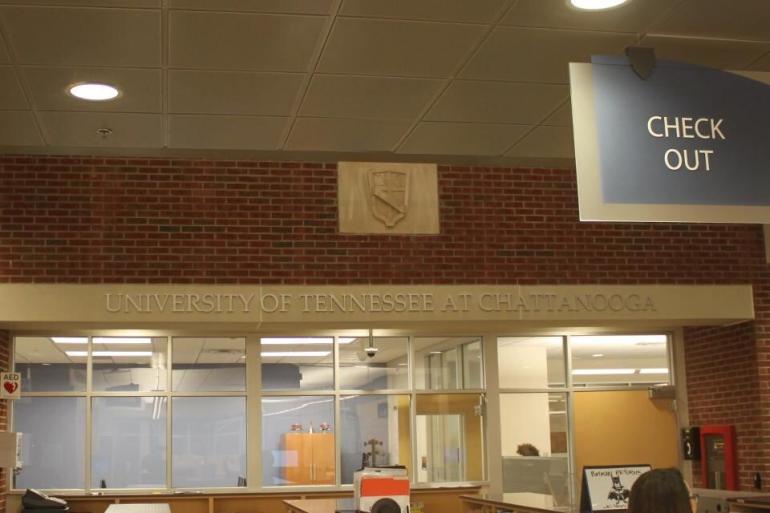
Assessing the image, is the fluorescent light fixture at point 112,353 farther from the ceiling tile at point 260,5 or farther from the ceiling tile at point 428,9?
the ceiling tile at point 428,9

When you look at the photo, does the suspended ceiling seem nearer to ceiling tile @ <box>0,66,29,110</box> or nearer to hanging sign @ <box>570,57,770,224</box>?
ceiling tile @ <box>0,66,29,110</box>

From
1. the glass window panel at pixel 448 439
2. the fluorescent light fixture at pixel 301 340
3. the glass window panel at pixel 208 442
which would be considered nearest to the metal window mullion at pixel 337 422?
the fluorescent light fixture at pixel 301 340

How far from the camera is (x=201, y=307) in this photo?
1045 cm

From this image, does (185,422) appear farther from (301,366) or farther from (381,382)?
(381,382)

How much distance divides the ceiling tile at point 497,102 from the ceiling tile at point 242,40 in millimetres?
1223

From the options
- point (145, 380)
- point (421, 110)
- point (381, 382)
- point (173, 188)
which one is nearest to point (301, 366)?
point (381, 382)

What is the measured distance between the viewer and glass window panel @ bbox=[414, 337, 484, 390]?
1223cm

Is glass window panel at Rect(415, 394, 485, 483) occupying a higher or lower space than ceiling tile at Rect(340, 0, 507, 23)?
lower

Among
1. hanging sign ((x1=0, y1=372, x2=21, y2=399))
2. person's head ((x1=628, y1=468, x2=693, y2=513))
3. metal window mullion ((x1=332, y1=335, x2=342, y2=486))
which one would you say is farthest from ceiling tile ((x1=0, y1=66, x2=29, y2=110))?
metal window mullion ((x1=332, y1=335, x2=342, y2=486))

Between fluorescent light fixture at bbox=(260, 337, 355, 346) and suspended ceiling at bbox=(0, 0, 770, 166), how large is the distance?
3586 millimetres

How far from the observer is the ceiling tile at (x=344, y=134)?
8.08 meters

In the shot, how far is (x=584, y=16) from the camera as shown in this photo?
19.5 ft

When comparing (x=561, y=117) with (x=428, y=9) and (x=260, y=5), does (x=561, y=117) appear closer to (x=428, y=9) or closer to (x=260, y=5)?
(x=428, y=9)

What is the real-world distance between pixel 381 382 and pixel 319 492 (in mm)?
1417
